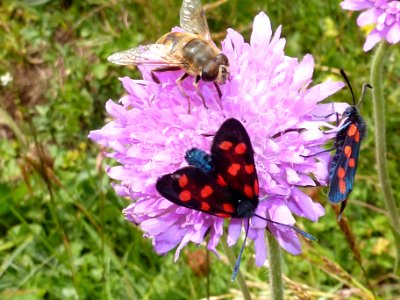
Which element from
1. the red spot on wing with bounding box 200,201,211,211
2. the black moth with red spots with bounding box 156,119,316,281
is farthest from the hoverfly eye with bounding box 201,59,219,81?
the red spot on wing with bounding box 200,201,211,211

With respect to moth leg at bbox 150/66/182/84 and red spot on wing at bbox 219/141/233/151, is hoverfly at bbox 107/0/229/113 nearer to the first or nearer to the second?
moth leg at bbox 150/66/182/84

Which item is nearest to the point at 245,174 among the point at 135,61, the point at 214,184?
the point at 214,184

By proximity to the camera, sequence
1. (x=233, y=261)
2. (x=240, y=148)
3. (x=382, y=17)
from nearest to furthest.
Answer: (x=240, y=148)
(x=233, y=261)
(x=382, y=17)

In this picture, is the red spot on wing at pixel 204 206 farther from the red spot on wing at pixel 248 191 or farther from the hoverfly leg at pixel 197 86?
the hoverfly leg at pixel 197 86

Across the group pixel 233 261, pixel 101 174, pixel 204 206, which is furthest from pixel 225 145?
pixel 101 174

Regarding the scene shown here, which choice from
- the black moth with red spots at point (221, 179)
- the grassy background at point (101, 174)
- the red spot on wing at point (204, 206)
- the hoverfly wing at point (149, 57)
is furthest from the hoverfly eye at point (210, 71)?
the grassy background at point (101, 174)

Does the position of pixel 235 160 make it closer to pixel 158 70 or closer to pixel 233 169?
pixel 233 169
